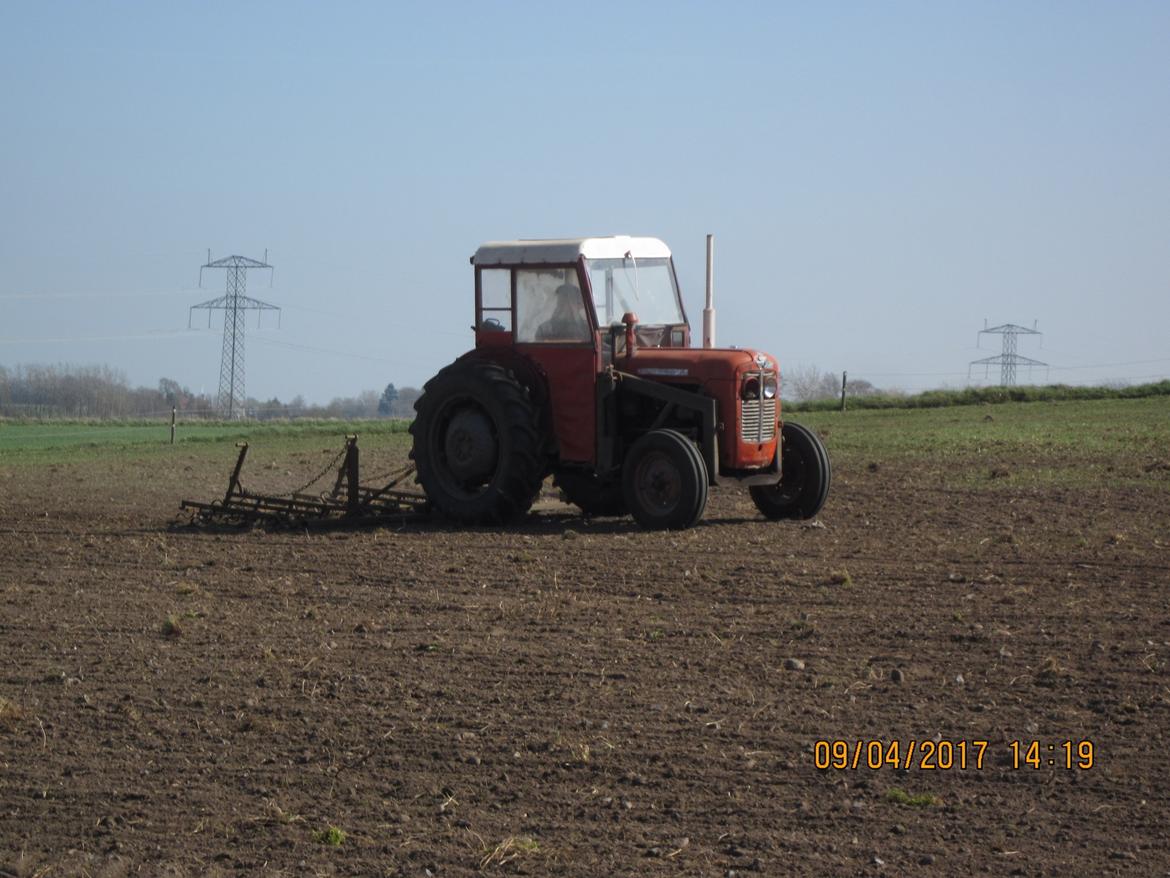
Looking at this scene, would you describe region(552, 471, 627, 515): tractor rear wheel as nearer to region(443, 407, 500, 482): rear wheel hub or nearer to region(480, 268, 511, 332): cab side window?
region(443, 407, 500, 482): rear wheel hub

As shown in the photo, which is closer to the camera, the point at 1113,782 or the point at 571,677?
the point at 1113,782

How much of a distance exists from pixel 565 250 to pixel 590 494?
2586 millimetres

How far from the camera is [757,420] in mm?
14164

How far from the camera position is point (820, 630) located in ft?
30.2

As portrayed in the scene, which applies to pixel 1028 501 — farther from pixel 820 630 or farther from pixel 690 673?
pixel 690 673

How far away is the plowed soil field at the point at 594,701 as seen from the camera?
5871mm

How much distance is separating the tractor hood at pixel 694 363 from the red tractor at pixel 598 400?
0.04 feet

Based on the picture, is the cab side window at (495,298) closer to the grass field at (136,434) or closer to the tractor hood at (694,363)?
the tractor hood at (694,363)

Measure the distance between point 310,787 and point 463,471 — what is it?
8503 mm

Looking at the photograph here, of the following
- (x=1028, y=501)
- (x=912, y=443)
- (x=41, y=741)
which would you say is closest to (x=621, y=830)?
(x=41, y=741)

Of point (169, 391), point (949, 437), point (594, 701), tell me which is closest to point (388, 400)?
point (169, 391)

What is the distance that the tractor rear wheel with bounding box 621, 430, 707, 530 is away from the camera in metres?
13.6

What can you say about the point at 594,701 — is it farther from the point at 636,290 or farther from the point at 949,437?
the point at 949,437
